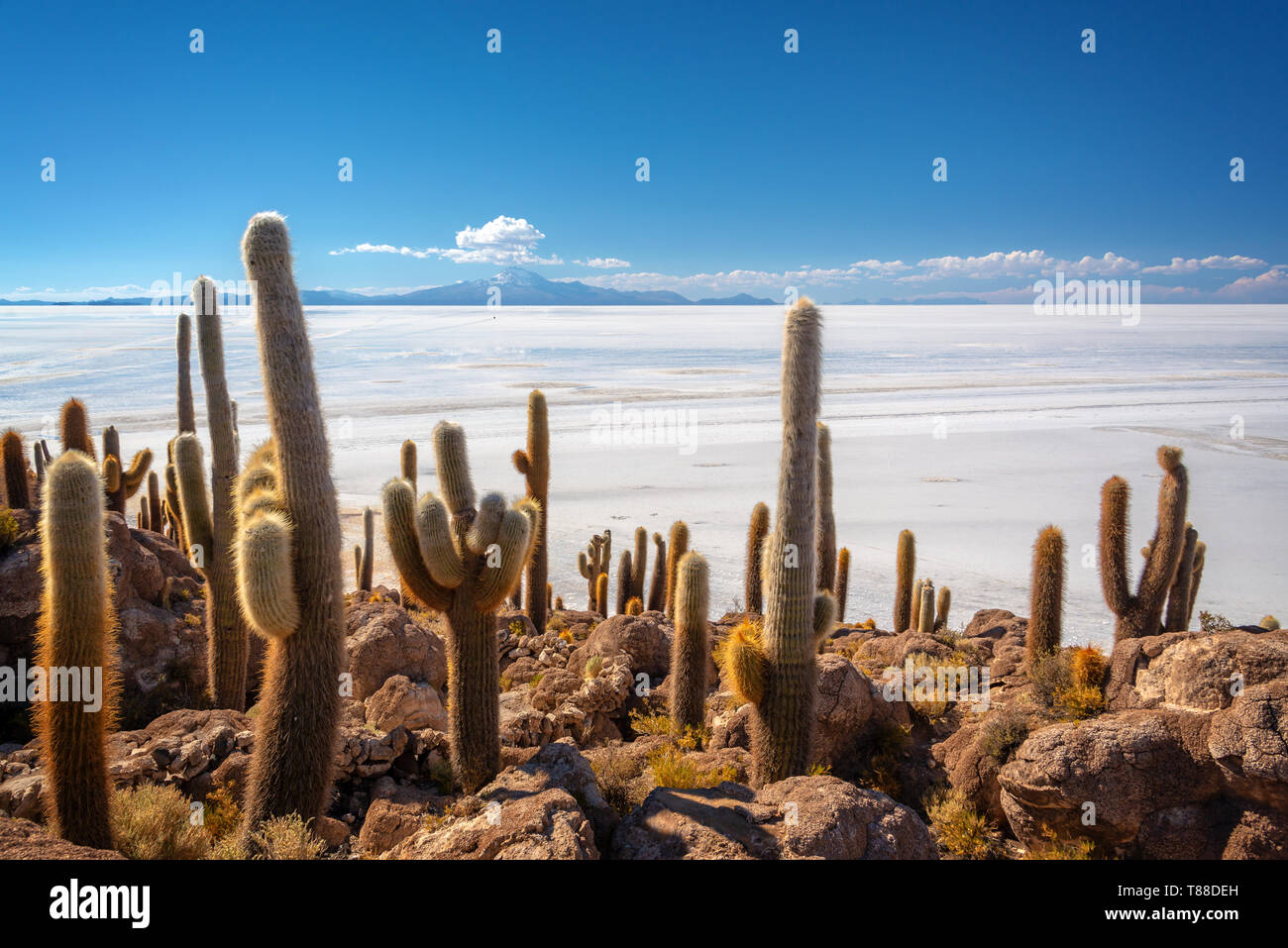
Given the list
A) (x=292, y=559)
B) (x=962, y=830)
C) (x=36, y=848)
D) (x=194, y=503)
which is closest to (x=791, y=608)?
(x=962, y=830)

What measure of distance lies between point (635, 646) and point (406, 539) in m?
5.13

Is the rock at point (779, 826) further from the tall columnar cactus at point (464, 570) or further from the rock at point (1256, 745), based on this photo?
the tall columnar cactus at point (464, 570)

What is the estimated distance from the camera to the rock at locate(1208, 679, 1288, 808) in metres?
4.81

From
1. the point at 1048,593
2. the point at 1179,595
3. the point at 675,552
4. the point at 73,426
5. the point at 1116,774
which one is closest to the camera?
the point at 1116,774

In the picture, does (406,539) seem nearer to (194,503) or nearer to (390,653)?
(390,653)

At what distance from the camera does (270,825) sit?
184 inches

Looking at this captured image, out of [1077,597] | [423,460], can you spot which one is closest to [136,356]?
[423,460]

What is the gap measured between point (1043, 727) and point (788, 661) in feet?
6.74

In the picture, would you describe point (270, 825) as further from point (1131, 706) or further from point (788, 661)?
point (1131, 706)

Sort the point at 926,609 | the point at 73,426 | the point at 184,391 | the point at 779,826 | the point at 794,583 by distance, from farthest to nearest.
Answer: the point at 926,609
the point at 184,391
the point at 73,426
the point at 794,583
the point at 779,826

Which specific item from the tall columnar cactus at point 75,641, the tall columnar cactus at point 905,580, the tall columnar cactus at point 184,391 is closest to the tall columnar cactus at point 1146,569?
the tall columnar cactus at point 905,580

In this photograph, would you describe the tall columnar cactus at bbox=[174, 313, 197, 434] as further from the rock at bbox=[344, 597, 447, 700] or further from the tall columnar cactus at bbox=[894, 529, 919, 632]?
the tall columnar cactus at bbox=[894, 529, 919, 632]

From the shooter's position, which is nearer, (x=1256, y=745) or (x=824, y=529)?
(x=1256, y=745)

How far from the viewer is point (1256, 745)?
16.0 feet
